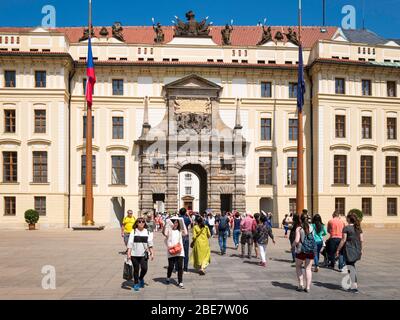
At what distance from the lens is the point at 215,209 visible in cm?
4159

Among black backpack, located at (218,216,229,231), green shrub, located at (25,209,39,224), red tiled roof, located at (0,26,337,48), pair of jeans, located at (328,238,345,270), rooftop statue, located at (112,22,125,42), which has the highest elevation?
red tiled roof, located at (0,26,337,48)

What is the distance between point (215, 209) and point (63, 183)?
39.5 ft

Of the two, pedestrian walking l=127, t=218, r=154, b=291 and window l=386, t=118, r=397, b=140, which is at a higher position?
window l=386, t=118, r=397, b=140

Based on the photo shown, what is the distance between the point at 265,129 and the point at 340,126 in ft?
20.0

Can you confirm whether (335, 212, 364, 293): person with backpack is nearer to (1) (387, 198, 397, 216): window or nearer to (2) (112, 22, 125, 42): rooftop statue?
(1) (387, 198, 397, 216): window

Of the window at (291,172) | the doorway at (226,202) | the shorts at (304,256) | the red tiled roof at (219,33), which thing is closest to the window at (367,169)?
→ the window at (291,172)

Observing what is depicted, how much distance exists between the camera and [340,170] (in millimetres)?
42500

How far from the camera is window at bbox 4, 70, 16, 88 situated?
1609 inches

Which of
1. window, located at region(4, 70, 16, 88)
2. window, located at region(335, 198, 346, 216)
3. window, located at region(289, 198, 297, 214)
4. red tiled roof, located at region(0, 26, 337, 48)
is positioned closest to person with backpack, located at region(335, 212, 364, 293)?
window, located at region(335, 198, 346, 216)

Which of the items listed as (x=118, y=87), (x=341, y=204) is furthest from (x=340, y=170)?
(x=118, y=87)

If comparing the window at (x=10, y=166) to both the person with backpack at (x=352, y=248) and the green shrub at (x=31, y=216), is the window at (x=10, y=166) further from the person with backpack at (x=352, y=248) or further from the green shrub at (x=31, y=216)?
the person with backpack at (x=352, y=248)

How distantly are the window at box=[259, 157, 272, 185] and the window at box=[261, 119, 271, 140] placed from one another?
176cm

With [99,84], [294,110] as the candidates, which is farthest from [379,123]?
[99,84]

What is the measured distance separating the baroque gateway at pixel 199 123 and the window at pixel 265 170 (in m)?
0.12
